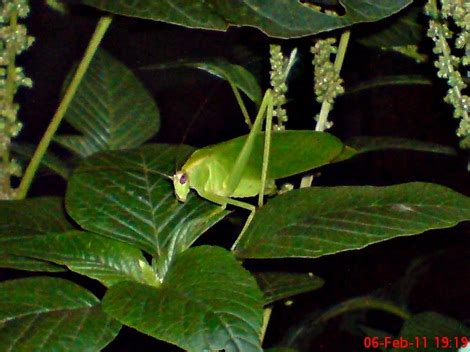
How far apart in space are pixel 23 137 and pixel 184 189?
4.03ft

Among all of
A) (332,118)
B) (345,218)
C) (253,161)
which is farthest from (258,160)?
(332,118)

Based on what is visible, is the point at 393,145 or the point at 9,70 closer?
the point at 9,70

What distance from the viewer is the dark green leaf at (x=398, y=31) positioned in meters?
0.58

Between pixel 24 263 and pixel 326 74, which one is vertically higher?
pixel 326 74

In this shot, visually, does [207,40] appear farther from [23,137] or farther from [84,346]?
[84,346]

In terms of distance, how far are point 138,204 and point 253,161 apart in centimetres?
10

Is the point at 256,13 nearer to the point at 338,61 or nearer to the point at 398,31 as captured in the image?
the point at 338,61

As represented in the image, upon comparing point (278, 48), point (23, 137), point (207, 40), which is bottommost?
point (23, 137)

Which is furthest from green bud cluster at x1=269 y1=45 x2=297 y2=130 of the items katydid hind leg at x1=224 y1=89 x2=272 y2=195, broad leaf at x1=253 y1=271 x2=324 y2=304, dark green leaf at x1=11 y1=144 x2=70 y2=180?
dark green leaf at x1=11 y1=144 x2=70 y2=180

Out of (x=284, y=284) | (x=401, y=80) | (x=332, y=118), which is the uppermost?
(x=401, y=80)

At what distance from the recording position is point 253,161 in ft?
1.63

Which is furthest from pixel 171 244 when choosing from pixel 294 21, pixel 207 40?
pixel 207 40

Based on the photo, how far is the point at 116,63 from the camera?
0.70 m

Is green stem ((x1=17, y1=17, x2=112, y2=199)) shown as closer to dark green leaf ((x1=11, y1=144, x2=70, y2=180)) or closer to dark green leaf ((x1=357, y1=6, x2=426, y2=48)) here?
dark green leaf ((x1=11, y1=144, x2=70, y2=180))
